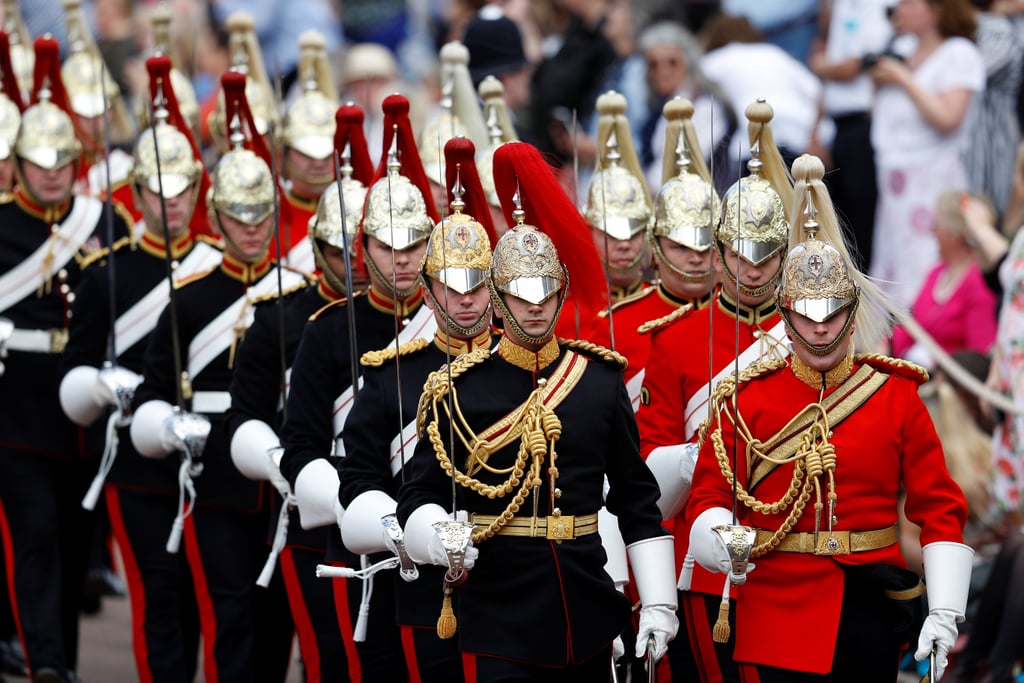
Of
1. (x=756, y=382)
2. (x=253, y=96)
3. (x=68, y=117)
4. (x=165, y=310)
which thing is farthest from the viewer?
(x=253, y=96)

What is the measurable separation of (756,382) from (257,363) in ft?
6.48

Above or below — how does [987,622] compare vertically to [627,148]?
below

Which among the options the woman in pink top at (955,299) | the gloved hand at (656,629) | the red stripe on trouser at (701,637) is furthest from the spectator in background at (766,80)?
the gloved hand at (656,629)

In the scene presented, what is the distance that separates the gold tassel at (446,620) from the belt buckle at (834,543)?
109 centimetres

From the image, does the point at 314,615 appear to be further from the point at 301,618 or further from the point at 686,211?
the point at 686,211

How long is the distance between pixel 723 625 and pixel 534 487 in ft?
2.80

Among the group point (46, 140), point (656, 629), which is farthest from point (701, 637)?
point (46, 140)

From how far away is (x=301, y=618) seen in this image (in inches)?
309

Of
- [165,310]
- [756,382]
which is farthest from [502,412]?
[165,310]

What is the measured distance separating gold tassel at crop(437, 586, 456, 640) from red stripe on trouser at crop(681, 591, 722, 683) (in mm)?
1155

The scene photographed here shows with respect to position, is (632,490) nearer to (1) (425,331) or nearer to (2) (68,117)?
(1) (425,331)

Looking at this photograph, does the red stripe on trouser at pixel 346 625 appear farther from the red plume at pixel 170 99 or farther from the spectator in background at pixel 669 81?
the spectator in background at pixel 669 81

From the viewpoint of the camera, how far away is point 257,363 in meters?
7.98

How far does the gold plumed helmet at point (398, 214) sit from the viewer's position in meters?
7.45
